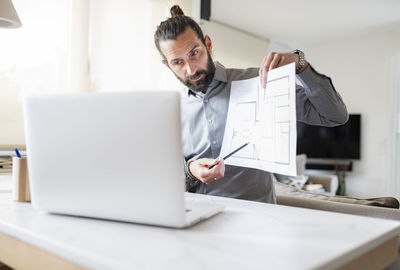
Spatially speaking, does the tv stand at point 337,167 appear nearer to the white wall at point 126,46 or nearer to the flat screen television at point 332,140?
the flat screen television at point 332,140

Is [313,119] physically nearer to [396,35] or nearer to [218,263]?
[218,263]

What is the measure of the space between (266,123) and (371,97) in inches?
183

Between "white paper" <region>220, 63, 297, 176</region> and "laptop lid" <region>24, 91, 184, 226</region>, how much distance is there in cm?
33

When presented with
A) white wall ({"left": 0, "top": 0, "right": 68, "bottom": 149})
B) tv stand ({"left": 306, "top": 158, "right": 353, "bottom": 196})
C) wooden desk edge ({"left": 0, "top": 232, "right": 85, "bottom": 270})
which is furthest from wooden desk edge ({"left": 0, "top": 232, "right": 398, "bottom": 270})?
tv stand ({"left": 306, "top": 158, "right": 353, "bottom": 196})

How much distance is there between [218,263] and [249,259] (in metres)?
0.04

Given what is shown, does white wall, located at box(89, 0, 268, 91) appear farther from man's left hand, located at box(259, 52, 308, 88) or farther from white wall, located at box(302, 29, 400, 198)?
white wall, located at box(302, 29, 400, 198)

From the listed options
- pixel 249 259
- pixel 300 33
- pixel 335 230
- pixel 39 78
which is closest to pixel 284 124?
pixel 335 230

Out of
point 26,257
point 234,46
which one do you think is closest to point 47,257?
point 26,257

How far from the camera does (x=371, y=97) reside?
196 inches

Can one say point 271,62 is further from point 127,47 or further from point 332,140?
point 332,140

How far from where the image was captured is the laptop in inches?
23.0

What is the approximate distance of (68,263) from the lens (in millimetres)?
521

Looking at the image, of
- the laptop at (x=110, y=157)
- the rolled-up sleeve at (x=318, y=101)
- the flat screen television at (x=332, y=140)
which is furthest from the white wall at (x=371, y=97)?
the laptop at (x=110, y=157)

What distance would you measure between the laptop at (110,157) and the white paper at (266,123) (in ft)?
0.70
